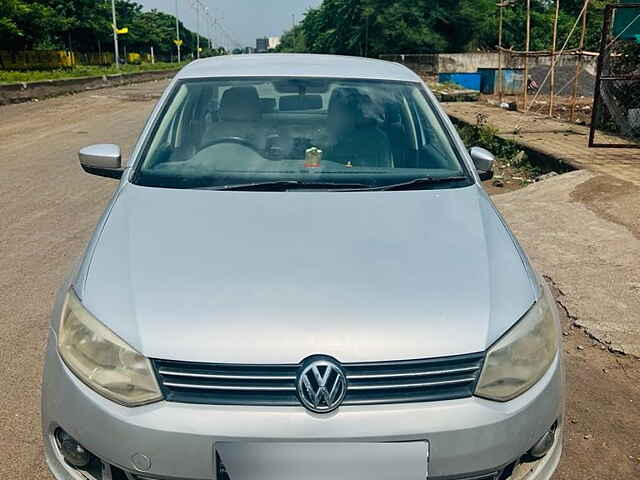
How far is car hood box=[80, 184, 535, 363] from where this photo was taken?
5.68 ft

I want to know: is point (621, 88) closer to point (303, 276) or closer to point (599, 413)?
point (599, 413)

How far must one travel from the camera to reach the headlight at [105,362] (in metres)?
1.72

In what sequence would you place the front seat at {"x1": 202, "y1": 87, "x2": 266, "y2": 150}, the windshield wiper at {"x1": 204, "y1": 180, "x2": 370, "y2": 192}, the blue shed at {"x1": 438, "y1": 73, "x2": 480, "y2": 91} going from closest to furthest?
the windshield wiper at {"x1": 204, "y1": 180, "x2": 370, "y2": 192}
the front seat at {"x1": 202, "y1": 87, "x2": 266, "y2": 150}
the blue shed at {"x1": 438, "y1": 73, "x2": 480, "y2": 91}

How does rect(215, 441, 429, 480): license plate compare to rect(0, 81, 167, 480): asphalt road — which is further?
rect(0, 81, 167, 480): asphalt road

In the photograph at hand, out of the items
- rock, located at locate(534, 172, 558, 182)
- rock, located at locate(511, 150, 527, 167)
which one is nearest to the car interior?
rock, located at locate(534, 172, 558, 182)

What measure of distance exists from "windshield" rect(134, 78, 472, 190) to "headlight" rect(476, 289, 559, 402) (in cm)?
92

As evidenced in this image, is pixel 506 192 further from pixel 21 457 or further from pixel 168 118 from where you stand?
pixel 21 457

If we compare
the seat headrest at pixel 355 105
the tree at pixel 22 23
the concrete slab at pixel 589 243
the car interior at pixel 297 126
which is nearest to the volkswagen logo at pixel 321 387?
the car interior at pixel 297 126

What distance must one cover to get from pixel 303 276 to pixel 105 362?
627 millimetres

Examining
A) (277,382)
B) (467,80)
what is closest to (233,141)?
(277,382)

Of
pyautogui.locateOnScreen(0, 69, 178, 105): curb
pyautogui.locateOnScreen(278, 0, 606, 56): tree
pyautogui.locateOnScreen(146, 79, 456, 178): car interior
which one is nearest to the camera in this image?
pyautogui.locateOnScreen(146, 79, 456, 178): car interior

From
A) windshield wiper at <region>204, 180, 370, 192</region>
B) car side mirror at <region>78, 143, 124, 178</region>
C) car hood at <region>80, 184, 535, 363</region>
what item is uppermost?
car side mirror at <region>78, 143, 124, 178</region>

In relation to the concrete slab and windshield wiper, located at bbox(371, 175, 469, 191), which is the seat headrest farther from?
the concrete slab

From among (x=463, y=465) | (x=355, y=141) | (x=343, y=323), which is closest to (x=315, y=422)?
(x=343, y=323)
